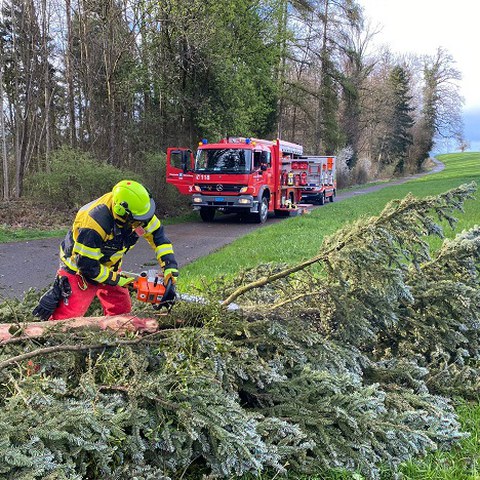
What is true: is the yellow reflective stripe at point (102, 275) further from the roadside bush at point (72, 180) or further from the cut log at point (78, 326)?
the roadside bush at point (72, 180)

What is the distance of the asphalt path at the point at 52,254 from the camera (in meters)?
6.95

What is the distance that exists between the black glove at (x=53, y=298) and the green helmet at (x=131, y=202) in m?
0.79

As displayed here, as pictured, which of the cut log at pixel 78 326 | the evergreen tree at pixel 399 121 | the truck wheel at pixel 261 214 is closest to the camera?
the cut log at pixel 78 326

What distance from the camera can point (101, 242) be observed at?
11.6 feet

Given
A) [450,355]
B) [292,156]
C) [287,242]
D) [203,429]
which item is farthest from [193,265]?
[292,156]

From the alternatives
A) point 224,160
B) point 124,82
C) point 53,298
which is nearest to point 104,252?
point 53,298

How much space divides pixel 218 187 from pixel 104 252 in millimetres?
10601

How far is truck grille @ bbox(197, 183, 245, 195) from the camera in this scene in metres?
14.0

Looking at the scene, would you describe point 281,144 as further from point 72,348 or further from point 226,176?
point 72,348

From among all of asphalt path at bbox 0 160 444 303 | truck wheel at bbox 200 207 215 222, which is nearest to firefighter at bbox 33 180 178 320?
asphalt path at bbox 0 160 444 303

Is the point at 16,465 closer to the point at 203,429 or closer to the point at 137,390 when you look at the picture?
the point at 137,390

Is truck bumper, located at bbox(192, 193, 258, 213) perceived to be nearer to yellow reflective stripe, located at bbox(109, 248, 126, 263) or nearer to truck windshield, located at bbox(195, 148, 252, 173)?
truck windshield, located at bbox(195, 148, 252, 173)

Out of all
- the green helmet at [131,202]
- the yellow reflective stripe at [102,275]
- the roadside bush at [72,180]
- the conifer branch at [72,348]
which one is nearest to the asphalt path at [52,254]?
the roadside bush at [72,180]

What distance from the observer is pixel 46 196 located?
43.7ft
